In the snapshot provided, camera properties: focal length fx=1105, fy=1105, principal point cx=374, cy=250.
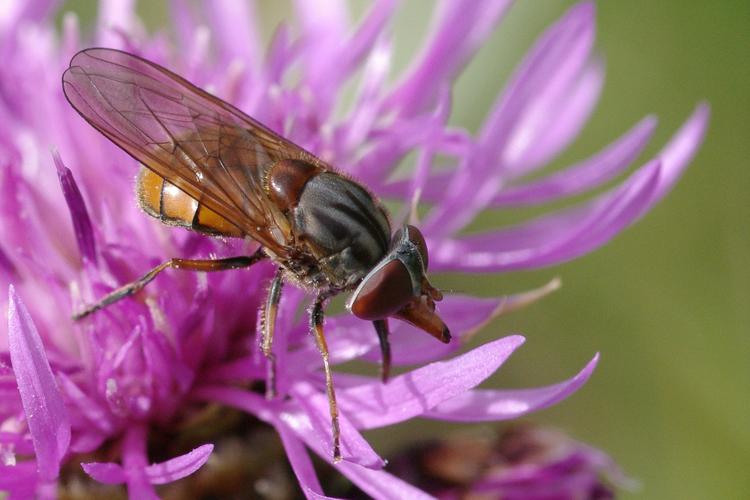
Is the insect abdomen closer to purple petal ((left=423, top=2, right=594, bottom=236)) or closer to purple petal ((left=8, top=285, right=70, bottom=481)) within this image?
purple petal ((left=8, top=285, right=70, bottom=481))

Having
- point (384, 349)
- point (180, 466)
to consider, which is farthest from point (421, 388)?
point (180, 466)

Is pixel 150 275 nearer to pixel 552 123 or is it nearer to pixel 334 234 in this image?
pixel 334 234

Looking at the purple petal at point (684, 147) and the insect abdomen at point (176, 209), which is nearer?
the insect abdomen at point (176, 209)

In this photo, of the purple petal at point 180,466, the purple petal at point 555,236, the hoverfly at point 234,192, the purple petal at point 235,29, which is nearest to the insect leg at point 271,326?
the hoverfly at point 234,192

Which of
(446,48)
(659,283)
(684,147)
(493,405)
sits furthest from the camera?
(659,283)

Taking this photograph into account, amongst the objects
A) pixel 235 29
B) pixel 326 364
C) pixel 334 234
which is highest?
pixel 235 29

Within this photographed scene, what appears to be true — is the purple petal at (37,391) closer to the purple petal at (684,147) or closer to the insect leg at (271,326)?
the insect leg at (271,326)
